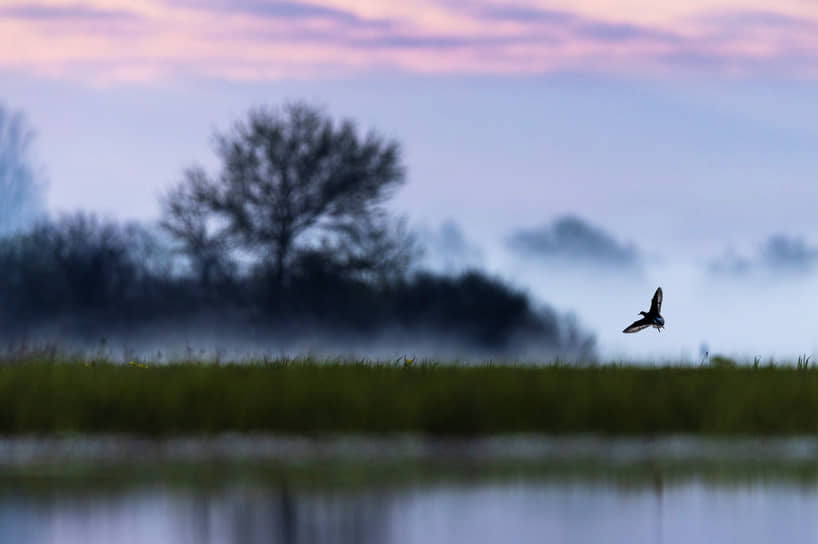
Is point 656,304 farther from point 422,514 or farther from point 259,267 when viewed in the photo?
point 259,267

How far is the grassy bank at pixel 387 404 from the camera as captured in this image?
17156 mm

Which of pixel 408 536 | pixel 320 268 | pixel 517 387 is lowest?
pixel 408 536

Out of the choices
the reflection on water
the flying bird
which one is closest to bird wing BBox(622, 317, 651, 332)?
the flying bird

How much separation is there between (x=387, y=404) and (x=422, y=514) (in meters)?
5.36

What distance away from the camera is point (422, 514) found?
477 inches

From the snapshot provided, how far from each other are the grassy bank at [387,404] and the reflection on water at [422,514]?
3339 millimetres

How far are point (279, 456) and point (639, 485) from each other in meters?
4.42

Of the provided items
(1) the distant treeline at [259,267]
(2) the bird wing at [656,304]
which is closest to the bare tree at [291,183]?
(1) the distant treeline at [259,267]

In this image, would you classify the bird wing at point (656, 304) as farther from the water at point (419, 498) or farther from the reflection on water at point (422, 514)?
the reflection on water at point (422, 514)

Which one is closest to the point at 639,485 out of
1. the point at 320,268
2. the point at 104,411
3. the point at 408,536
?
the point at 408,536

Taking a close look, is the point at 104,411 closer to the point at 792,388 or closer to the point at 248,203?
the point at 792,388

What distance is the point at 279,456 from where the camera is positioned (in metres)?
16.0

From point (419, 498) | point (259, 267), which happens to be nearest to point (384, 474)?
point (419, 498)

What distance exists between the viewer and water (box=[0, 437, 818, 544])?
1135cm
